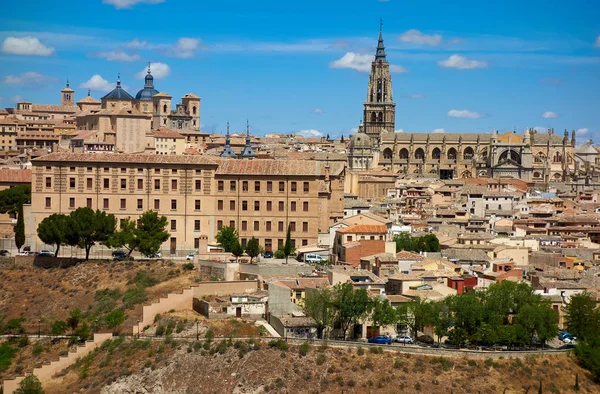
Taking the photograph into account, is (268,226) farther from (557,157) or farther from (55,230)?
(557,157)

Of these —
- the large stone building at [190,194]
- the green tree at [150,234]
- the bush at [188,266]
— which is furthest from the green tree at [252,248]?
the large stone building at [190,194]

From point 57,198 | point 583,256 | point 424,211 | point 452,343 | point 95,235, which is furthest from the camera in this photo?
point 424,211

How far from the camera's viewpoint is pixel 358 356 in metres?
41.2

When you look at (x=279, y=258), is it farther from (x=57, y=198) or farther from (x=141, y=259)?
(x=57, y=198)

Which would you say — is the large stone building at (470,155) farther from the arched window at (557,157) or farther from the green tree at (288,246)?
the green tree at (288,246)

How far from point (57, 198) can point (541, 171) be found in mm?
79796

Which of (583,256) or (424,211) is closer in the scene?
(583,256)

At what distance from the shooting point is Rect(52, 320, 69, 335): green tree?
44.3 m

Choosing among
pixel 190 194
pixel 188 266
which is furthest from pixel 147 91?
pixel 188 266

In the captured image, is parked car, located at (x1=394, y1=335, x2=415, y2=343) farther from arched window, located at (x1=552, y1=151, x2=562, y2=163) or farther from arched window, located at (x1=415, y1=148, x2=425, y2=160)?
arched window, located at (x1=415, y1=148, x2=425, y2=160)

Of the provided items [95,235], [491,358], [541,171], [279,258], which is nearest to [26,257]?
[95,235]

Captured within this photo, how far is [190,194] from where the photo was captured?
5538 cm

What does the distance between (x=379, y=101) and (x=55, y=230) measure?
339 feet

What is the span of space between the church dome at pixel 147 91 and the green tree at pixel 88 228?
275 feet
